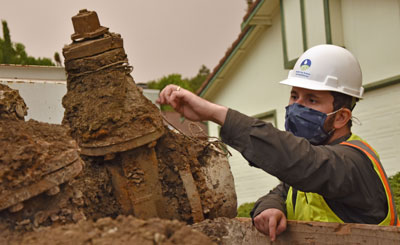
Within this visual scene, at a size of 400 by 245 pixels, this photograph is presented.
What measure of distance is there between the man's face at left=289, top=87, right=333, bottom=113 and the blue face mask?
62mm

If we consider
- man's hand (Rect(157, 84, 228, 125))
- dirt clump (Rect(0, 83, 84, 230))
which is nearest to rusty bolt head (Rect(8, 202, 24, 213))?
dirt clump (Rect(0, 83, 84, 230))

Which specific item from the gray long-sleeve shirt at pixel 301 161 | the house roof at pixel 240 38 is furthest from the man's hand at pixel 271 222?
the house roof at pixel 240 38

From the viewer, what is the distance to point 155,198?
3281 millimetres

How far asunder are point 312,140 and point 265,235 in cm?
63

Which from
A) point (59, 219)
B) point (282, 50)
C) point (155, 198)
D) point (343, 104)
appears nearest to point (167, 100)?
point (59, 219)

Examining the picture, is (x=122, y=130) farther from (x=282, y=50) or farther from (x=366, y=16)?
(x=282, y=50)

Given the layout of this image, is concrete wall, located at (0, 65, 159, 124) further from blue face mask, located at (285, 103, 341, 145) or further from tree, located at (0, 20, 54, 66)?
tree, located at (0, 20, 54, 66)

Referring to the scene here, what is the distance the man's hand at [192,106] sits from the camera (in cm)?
242

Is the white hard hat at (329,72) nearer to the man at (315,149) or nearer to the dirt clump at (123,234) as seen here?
the man at (315,149)

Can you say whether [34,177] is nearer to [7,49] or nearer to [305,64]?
[305,64]

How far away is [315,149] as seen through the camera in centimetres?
251

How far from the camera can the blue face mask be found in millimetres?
2955

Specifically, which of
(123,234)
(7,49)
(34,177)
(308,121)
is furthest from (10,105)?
(7,49)

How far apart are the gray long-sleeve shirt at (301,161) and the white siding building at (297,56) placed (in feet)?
25.3
